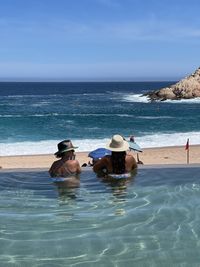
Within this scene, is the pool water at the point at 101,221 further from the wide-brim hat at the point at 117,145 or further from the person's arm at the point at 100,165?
the wide-brim hat at the point at 117,145

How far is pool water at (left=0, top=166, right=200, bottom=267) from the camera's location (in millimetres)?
5586

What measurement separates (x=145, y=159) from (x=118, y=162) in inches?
673

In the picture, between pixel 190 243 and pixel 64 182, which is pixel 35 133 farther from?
pixel 190 243

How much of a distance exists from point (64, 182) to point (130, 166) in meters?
1.23

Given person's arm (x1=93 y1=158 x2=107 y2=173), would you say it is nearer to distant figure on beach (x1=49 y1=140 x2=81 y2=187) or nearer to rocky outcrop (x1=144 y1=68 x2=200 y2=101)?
distant figure on beach (x1=49 y1=140 x2=81 y2=187)

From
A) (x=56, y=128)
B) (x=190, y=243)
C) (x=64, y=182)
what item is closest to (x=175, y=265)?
(x=190, y=243)

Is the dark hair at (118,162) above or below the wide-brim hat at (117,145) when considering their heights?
below

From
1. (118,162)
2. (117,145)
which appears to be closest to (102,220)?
(117,145)

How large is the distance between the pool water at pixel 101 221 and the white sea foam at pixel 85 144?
21012 mm

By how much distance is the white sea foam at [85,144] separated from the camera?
1210 inches

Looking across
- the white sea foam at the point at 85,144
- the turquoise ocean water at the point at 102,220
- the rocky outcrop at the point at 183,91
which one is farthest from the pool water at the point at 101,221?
the rocky outcrop at the point at 183,91

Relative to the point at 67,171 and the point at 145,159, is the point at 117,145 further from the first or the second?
the point at 145,159

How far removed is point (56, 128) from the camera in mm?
A: 45438

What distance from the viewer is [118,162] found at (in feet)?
29.3
